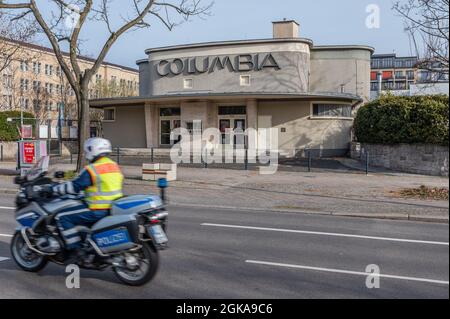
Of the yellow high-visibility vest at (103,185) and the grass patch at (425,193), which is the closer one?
the yellow high-visibility vest at (103,185)

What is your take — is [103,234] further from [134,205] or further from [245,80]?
[245,80]

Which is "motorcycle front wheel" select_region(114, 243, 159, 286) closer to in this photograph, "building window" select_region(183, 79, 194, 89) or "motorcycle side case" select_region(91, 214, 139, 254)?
"motorcycle side case" select_region(91, 214, 139, 254)

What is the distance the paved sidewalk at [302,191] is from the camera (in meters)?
12.8

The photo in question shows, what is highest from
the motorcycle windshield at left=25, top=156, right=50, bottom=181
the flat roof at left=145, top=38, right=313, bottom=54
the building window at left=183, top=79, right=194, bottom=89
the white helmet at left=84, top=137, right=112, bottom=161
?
the flat roof at left=145, top=38, right=313, bottom=54

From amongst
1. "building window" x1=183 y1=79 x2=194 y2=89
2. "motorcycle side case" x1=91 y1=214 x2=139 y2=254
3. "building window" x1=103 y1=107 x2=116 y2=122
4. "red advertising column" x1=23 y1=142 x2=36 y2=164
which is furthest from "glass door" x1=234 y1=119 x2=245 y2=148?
"motorcycle side case" x1=91 y1=214 x2=139 y2=254

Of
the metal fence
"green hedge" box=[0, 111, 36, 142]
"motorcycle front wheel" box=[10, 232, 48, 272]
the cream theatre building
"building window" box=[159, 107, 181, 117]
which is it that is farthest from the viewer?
"building window" box=[159, 107, 181, 117]

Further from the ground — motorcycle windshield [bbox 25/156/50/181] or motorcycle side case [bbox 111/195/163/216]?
motorcycle windshield [bbox 25/156/50/181]

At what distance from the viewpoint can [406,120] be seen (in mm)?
21609

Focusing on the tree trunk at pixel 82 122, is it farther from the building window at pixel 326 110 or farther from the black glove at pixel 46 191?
the building window at pixel 326 110

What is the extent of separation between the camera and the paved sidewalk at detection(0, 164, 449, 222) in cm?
1280

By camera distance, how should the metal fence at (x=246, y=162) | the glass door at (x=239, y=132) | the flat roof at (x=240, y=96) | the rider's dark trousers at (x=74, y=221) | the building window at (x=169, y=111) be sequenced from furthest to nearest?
the building window at (x=169, y=111) < the glass door at (x=239, y=132) < the flat roof at (x=240, y=96) < the metal fence at (x=246, y=162) < the rider's dark trousers at (x=74, y=221)

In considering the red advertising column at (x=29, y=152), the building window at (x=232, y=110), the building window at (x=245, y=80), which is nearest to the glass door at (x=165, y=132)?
the building window at (x=232, y=110)

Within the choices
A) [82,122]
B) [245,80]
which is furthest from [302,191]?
[245,80]

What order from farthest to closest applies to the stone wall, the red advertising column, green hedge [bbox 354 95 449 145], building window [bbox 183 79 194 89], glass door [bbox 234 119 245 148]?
building window [bbox 183 79 194 89] < glass door [bbox 234 119 245 148] < the stone wall < green hedge [bbox 354 95 449 145] < the red advertising column
